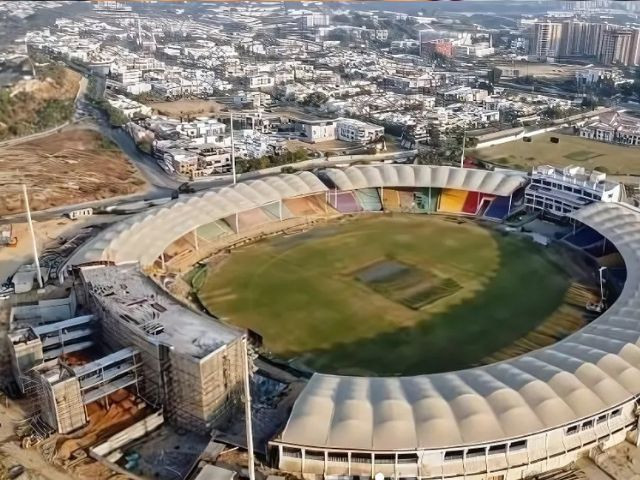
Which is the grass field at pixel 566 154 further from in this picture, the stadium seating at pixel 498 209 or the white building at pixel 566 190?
the stadium seating at pixel 498 209

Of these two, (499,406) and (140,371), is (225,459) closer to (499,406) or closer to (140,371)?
(140,371)

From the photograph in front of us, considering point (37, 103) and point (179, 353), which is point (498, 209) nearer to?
point (179, 353)

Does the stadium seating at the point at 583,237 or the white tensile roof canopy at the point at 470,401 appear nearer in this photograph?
the white tensile roof canopy at the point at 470,401

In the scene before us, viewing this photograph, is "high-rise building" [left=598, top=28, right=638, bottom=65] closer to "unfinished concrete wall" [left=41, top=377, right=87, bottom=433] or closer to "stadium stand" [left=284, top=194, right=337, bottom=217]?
"stadium stand" [left=284, top=194, right=337, bottom=217]

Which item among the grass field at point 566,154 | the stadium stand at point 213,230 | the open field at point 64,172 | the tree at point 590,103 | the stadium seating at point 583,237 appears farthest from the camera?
the tree at point 590,103

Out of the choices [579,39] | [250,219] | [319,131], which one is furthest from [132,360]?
[579,39]

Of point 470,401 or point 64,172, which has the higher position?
point 470,401

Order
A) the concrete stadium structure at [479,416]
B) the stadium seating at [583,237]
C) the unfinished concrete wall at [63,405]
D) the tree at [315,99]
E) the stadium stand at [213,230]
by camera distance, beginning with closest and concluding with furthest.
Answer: the concrete stadium structure at [479,416] → the unfinished concrete wall at [63,405] → the stadium seating at [583,237] → the stadium stand at [213,230] → the tree at [315,99]

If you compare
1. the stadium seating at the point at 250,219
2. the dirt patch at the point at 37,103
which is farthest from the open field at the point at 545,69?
the stadium seating at the point at 250,219
